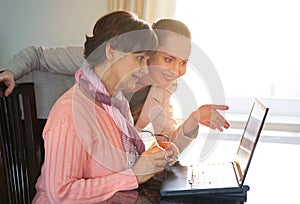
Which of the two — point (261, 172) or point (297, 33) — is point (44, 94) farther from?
point (297, 33)

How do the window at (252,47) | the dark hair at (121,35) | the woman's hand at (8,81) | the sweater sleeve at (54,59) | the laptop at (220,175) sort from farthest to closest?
1. the window at (252,47)
2. the sweater sleeve at (54,59)
3. the woman's hand at (8,81)
4. the dark hair at (121,35)
5. the laptop at (220,175)

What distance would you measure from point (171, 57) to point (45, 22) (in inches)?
48.2

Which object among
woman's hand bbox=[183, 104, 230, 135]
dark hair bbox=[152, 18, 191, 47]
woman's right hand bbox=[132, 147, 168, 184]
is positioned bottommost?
woman's right hand bbox=[132, 147, 168, 184]

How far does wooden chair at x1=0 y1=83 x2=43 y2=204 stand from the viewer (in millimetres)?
1208

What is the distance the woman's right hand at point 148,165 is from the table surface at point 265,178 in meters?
0.04

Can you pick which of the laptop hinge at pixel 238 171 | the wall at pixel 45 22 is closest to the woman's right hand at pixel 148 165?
the laptop hinge at pixel 238 171

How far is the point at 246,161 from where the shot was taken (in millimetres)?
1013

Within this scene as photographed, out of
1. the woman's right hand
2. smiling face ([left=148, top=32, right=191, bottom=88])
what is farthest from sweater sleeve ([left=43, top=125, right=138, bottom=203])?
smiling face ([left=148, top=32, right=191, bottom=88])

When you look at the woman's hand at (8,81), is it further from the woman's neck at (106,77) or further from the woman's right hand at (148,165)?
the woman's right hand at (148,165)

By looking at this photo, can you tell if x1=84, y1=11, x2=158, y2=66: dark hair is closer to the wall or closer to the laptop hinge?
the laptop hinge

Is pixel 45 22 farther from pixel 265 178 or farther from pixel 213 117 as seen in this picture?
pixel 265 178

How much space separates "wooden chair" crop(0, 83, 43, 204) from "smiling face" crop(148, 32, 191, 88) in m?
0.48

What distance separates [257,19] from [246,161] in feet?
4.14

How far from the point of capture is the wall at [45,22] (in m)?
2.13
